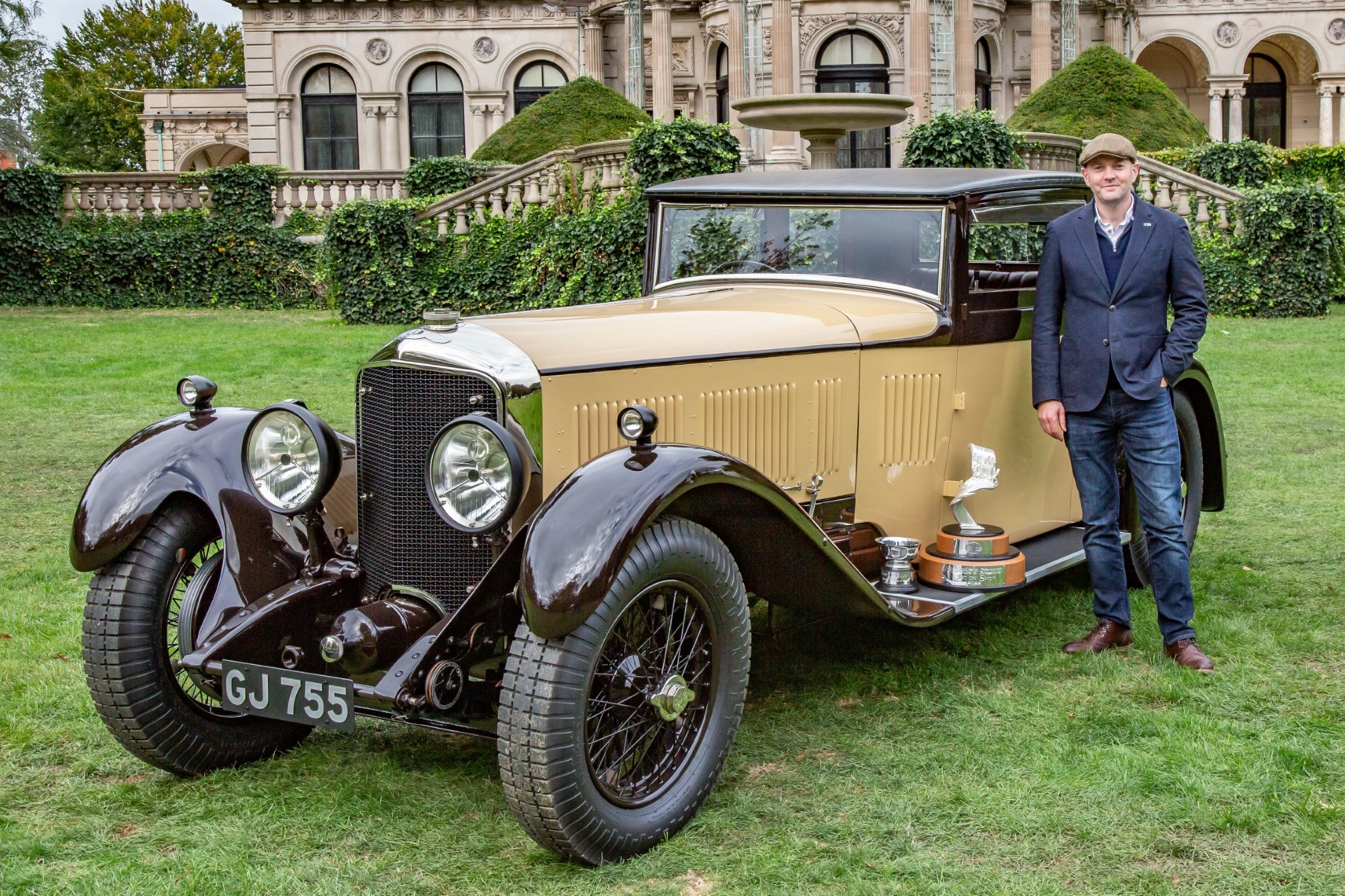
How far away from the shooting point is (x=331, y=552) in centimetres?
414

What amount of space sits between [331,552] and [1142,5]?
32668mm

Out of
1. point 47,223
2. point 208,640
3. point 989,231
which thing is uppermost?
point 47,223

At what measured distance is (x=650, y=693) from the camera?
358cm

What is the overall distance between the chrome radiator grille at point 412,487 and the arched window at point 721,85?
27.0 metres

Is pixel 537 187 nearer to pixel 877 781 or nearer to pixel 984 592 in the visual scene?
pixel 984 592

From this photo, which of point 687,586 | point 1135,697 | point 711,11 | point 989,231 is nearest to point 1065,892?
point 687,586

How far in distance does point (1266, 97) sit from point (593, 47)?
58.1ft

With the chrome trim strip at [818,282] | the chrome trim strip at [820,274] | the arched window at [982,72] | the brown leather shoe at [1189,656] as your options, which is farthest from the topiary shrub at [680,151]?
the arched window at [982,72]

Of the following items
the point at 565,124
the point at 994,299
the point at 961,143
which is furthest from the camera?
the point at 565,124

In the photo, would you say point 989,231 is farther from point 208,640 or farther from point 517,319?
point 208,640

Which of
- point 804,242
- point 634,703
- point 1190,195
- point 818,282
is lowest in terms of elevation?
point 634,703

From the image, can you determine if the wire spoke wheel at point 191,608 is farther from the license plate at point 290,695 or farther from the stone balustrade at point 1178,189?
the stone balustrade at point 1178,189

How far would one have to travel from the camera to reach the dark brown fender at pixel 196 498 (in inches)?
155

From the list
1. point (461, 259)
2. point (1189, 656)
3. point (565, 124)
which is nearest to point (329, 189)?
point (565, 124)
